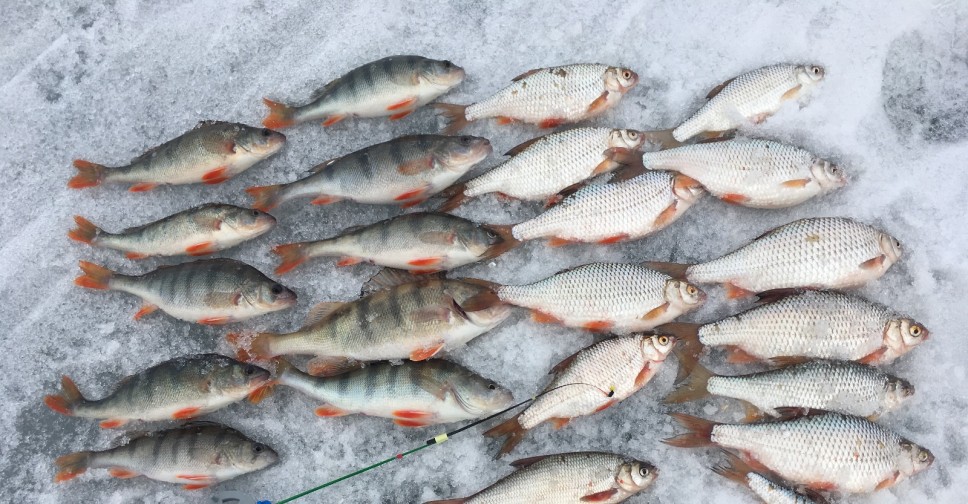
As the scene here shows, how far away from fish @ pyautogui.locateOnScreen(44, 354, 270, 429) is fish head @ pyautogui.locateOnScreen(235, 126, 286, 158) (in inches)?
45.9

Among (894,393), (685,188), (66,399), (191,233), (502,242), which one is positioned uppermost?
(191,233)

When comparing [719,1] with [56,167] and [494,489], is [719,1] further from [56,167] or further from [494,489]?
[56,167]

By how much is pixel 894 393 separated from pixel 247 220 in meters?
3.49

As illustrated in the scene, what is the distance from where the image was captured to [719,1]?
172 inches

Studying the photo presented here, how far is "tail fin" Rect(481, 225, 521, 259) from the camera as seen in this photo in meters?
3.95

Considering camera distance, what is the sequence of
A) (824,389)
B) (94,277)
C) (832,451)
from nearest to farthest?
(832,451) → (824,389) → (94,277)

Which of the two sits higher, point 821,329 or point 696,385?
point 821,329

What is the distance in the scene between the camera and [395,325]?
12.5 ft

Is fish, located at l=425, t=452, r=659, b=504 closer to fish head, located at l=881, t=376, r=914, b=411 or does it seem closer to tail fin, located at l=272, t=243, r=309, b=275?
fish head, located at l=881, t=376, r=914, b=411

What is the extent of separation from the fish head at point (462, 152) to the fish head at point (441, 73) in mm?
391

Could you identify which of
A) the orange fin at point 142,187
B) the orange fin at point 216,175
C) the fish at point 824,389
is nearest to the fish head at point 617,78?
the fish at point 824,389

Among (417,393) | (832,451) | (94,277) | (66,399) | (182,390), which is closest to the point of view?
(832,451)

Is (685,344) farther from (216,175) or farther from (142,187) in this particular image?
(142,187)

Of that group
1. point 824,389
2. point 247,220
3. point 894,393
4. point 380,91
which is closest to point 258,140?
point 247,220
